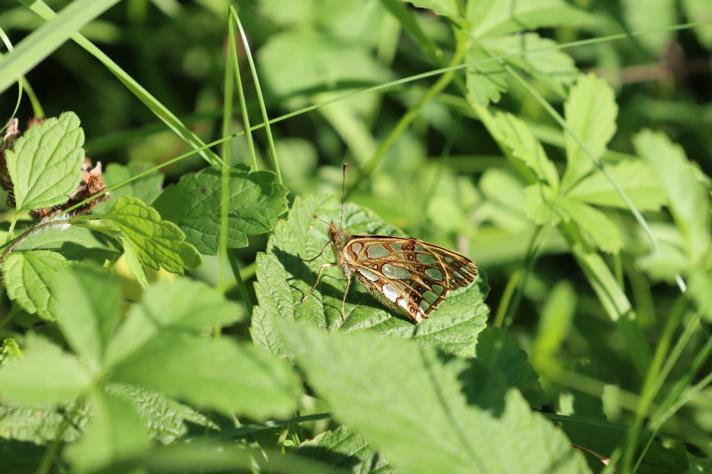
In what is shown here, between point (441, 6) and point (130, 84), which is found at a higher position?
point (441, 6)

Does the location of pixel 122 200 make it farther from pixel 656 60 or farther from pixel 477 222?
pixel 656 60

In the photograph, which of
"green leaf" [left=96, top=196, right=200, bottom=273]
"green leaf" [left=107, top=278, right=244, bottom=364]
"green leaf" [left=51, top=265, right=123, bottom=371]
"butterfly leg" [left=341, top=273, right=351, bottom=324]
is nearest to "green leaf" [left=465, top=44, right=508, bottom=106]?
"butterfly leg" [left=341, top=273, right=351, bottom=324]

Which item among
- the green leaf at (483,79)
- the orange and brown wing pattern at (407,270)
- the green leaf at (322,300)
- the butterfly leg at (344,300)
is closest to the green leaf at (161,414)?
the green leaf at (322,300)

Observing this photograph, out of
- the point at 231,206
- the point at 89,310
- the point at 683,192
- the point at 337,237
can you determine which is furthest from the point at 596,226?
the point at 89,310

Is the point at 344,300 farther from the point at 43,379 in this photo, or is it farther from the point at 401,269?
the point at 43,379

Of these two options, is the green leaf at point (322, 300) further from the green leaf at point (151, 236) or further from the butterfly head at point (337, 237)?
the green leaf at point (151, 236)
